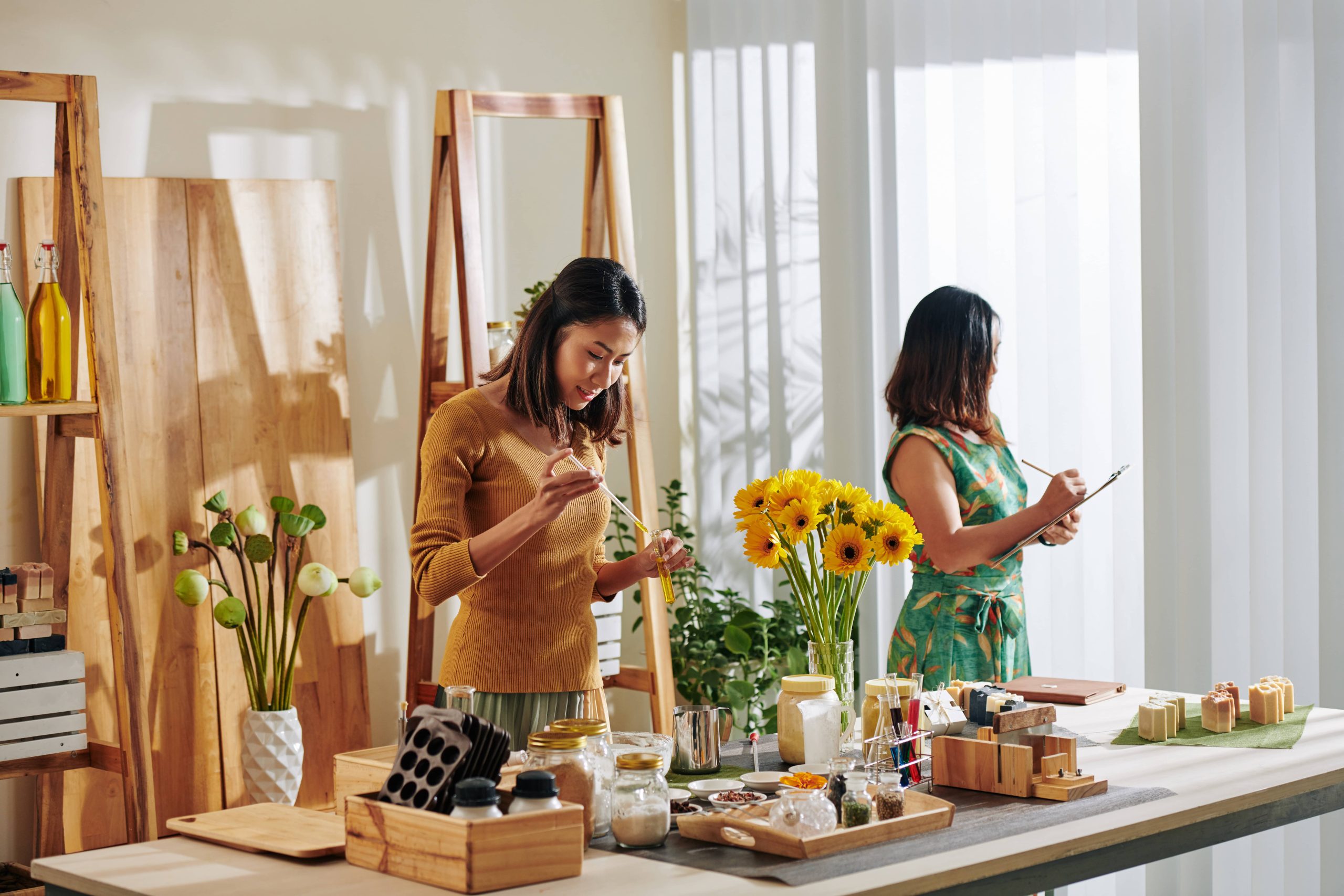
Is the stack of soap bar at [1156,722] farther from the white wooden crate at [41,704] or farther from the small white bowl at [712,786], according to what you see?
the white wooden crate at [41,704]

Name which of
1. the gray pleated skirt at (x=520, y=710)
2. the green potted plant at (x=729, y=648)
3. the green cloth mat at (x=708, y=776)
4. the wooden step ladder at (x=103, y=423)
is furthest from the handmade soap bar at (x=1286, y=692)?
the wooden step ladder at (x=103, y=423)

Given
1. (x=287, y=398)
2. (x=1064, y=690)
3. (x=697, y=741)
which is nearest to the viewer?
(x=697, y=741)

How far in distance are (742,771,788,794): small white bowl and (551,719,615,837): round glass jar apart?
26cm

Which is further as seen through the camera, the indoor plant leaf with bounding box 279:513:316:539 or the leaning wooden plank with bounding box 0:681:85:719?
the indoor plant leaf with bounding box 279:513:316:539

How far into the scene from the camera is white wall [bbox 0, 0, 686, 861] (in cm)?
361

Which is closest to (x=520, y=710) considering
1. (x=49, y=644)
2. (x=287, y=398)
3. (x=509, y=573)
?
(x=509, y=573)

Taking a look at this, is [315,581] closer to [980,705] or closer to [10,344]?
[10,344]

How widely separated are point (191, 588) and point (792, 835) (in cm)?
Answer: 218

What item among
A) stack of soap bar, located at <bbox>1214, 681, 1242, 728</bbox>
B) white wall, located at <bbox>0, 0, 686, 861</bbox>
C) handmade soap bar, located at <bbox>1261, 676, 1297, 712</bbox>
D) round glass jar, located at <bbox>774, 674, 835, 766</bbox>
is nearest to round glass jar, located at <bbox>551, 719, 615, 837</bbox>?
round glass jar, located at <bbox>774, 674, 835, 766</bbox>

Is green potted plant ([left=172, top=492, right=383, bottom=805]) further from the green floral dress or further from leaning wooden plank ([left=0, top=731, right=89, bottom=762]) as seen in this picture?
the green floral dress

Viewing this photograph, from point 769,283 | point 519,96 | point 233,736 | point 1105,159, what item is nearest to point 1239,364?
point 1105,159

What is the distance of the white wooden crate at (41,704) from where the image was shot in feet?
9.35

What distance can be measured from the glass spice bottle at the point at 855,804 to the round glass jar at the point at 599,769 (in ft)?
1.00

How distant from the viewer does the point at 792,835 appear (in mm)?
1729
